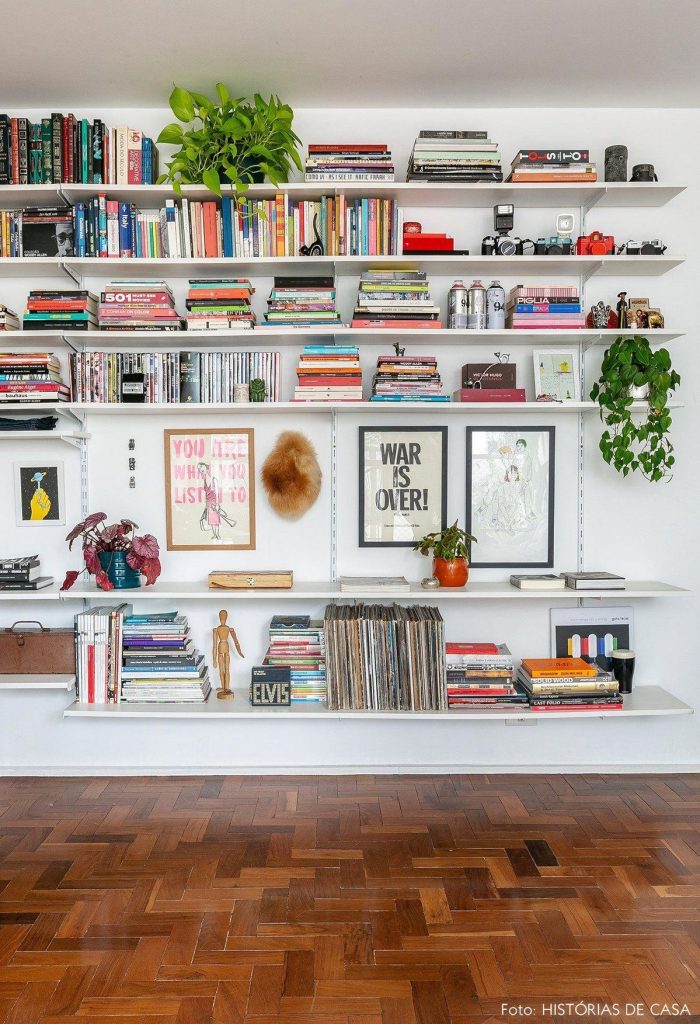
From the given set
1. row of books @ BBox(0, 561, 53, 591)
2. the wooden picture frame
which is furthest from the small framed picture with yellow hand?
the wooden picture frame

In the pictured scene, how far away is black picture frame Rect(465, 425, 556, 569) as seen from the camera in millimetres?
3443

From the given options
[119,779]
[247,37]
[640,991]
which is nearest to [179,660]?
[119,779]

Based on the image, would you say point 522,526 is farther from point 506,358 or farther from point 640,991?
point 640,991

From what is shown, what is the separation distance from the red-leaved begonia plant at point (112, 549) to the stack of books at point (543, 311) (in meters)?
1.82

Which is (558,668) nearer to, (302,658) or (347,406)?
(302,658)

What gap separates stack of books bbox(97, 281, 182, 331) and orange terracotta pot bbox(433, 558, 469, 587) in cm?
150

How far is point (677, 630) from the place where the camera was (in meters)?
3.51

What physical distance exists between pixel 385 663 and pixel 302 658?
0.37 metres

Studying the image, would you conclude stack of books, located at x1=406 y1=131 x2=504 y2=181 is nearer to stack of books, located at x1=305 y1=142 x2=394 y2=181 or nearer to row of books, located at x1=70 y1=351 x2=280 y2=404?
stack of books, located at x1=305 y1=142 x2=394 y2=181

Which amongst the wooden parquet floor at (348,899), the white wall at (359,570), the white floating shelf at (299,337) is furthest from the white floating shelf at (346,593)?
the white floating shelf at (299,337)

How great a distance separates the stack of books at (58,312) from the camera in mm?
3203

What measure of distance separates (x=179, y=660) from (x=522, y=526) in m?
1.64

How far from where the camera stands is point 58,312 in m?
3.21

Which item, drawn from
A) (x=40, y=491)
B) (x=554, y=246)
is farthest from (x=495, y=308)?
(x=40, y=491)
